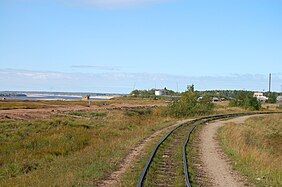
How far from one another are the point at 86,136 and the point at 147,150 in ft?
36.3

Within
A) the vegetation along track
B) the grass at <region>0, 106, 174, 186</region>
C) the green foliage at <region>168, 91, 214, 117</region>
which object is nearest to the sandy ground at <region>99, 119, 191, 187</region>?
the grass at <region>0, 106, 174, 186</region>

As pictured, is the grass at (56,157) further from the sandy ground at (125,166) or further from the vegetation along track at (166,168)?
the vegetation along track at (166,168)

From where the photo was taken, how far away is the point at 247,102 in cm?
9738

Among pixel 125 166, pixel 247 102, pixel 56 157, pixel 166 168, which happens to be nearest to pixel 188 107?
pixel 247 102

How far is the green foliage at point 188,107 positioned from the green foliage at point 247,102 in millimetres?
23104

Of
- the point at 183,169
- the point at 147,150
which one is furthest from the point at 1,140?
the point at 183,169

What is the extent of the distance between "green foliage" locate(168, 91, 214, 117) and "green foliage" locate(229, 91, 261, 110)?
75.8 ft

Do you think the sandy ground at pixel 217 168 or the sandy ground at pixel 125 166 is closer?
the sandy ground at pixel 125 166

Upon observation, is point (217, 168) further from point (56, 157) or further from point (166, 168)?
point (56, 157)

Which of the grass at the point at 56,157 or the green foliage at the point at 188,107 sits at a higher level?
the green foliage at the point at 188,107

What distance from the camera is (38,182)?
49.6 ft

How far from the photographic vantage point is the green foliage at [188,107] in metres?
65.5

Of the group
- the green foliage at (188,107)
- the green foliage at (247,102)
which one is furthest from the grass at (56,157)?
the green foliage at (247,102)

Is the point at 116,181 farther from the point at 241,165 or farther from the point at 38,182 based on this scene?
the point at 241,165
